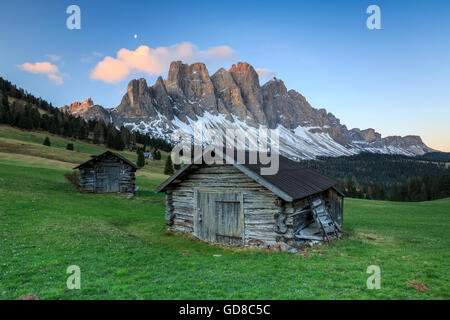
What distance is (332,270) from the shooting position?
31.9 ft

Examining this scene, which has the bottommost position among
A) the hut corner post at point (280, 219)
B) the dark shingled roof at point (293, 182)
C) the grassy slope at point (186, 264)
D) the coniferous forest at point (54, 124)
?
the grassy slope at point (186, 264)

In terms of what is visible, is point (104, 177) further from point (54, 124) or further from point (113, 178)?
point (54, 124)

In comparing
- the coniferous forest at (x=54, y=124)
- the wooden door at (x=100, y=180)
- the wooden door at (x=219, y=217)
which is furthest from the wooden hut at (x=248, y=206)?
the coniferous forest at (x=54, y=124)

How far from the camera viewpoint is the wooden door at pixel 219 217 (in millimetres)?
14656

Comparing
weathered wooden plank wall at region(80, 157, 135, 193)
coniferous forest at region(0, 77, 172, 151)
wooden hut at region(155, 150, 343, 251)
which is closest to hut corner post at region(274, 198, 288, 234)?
wooden hut at region(155, 150, 343, 251)

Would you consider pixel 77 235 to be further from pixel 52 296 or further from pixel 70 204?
pixel 70 204

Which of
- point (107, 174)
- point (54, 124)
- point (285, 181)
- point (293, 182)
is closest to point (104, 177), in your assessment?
point (107, 174)

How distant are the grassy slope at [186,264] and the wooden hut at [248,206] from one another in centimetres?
101

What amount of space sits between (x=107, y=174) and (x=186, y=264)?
28525 mm

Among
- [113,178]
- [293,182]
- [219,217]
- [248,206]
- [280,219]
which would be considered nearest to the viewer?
[280,219]

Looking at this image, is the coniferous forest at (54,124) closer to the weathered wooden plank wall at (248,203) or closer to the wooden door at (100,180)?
the wooden door at (100,180)

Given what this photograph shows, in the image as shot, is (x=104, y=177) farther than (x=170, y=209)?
Yes

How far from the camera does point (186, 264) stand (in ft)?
36.0
